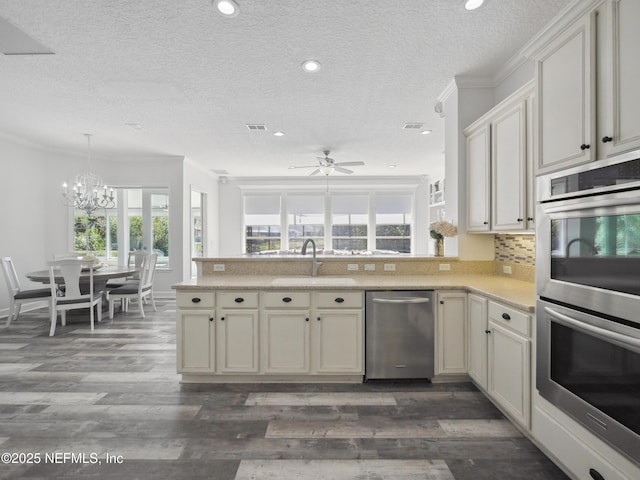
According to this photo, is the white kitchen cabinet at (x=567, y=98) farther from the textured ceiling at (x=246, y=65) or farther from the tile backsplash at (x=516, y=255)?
the tile backsplash at (x=516, y=255)

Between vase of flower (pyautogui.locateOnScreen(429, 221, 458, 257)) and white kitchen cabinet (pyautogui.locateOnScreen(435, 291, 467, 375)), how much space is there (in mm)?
737

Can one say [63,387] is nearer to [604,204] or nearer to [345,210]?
[604,204]

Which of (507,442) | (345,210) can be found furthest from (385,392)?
(345,210)

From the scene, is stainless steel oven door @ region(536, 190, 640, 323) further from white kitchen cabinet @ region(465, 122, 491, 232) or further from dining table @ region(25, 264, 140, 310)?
dining table @ region(25, 264, 140, 310)

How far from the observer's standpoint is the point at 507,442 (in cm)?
195

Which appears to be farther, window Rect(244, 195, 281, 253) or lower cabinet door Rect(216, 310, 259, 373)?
window Rect(244, 195, 281, 253)

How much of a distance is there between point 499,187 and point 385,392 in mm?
1908

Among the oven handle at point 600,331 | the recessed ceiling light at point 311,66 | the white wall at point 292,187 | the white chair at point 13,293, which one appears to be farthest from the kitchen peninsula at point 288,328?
the white wall at point 292,187

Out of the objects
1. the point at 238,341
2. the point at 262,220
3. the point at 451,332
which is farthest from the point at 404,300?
the point at 262,220

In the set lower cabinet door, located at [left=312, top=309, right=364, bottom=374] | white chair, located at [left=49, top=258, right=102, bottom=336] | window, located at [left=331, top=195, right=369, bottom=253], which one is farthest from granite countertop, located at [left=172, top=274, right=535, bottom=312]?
window, located at [left=331, top=195, right=369, bottom=253]

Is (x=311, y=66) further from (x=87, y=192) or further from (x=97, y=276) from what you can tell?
(x=87, y=192)

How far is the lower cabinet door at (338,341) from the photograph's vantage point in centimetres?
266

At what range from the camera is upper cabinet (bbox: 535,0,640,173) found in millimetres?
1355

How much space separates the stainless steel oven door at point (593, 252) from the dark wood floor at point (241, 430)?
1019mm
